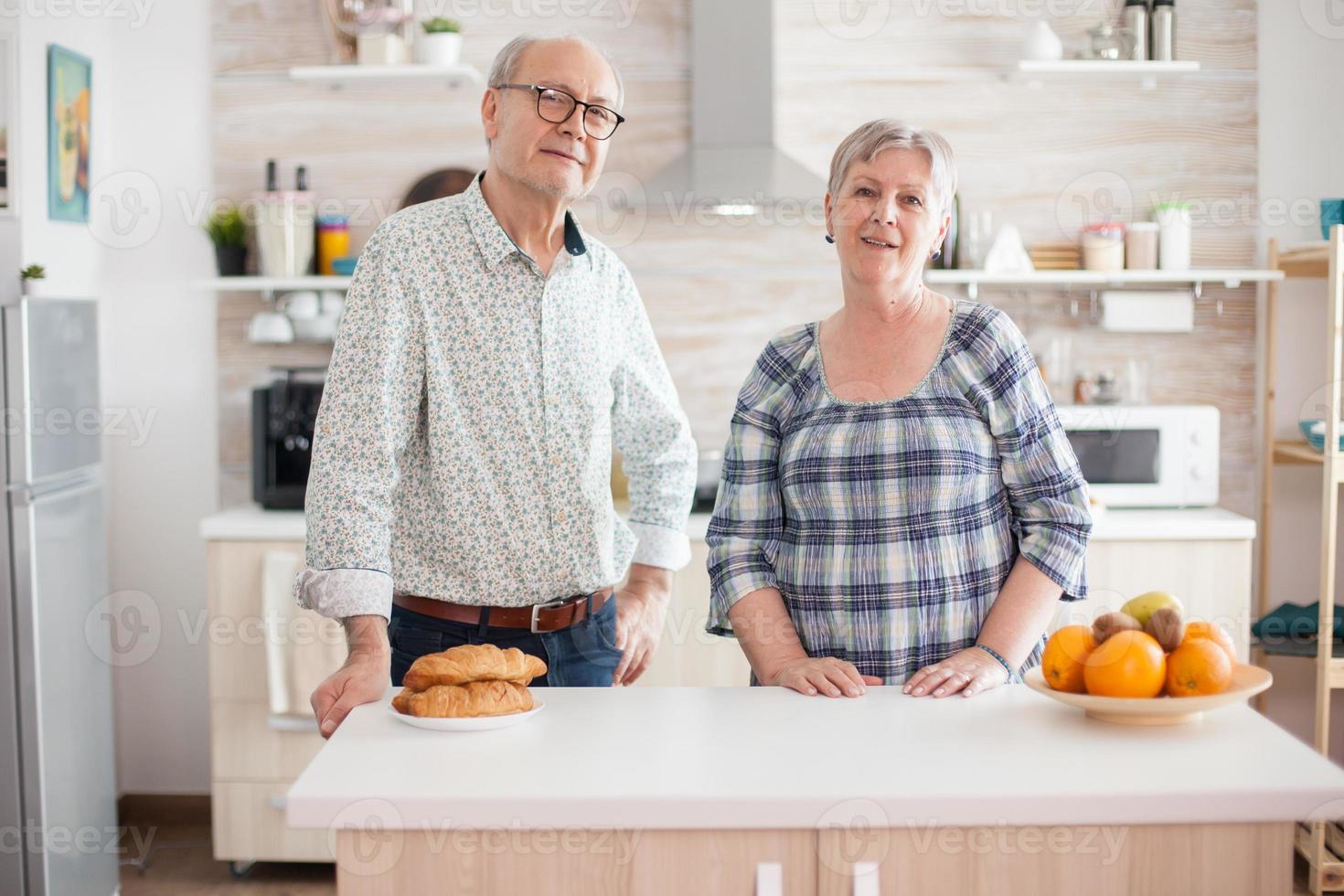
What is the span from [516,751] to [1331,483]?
223cm

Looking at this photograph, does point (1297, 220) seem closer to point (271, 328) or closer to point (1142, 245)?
point (1142, 245)

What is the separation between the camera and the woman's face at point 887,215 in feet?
4.68

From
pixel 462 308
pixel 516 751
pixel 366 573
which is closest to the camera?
pixel 516 751

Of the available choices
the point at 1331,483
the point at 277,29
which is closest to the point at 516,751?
the point at 1331,483

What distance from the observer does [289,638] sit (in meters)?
2.84

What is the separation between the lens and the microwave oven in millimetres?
2980

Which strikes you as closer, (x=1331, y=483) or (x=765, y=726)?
(x=765, y=726)

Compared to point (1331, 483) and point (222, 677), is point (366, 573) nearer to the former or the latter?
point (222, 677)

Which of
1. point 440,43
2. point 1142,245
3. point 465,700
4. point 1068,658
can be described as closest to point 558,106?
point 465,700

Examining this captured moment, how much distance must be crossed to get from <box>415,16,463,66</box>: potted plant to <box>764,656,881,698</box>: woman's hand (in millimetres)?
2196

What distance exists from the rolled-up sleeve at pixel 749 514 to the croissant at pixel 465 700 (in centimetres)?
35

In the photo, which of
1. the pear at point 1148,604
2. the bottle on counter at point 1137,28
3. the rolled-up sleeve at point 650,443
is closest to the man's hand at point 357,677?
the rolled-up sleeve at point 650,443

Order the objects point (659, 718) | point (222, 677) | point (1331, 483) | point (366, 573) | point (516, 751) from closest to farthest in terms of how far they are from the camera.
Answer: point (516, 751) → point (659, 718) → point (366, 573) → point (1331, 483) → point (222, 677)

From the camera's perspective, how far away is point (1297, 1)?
10.4 ft
